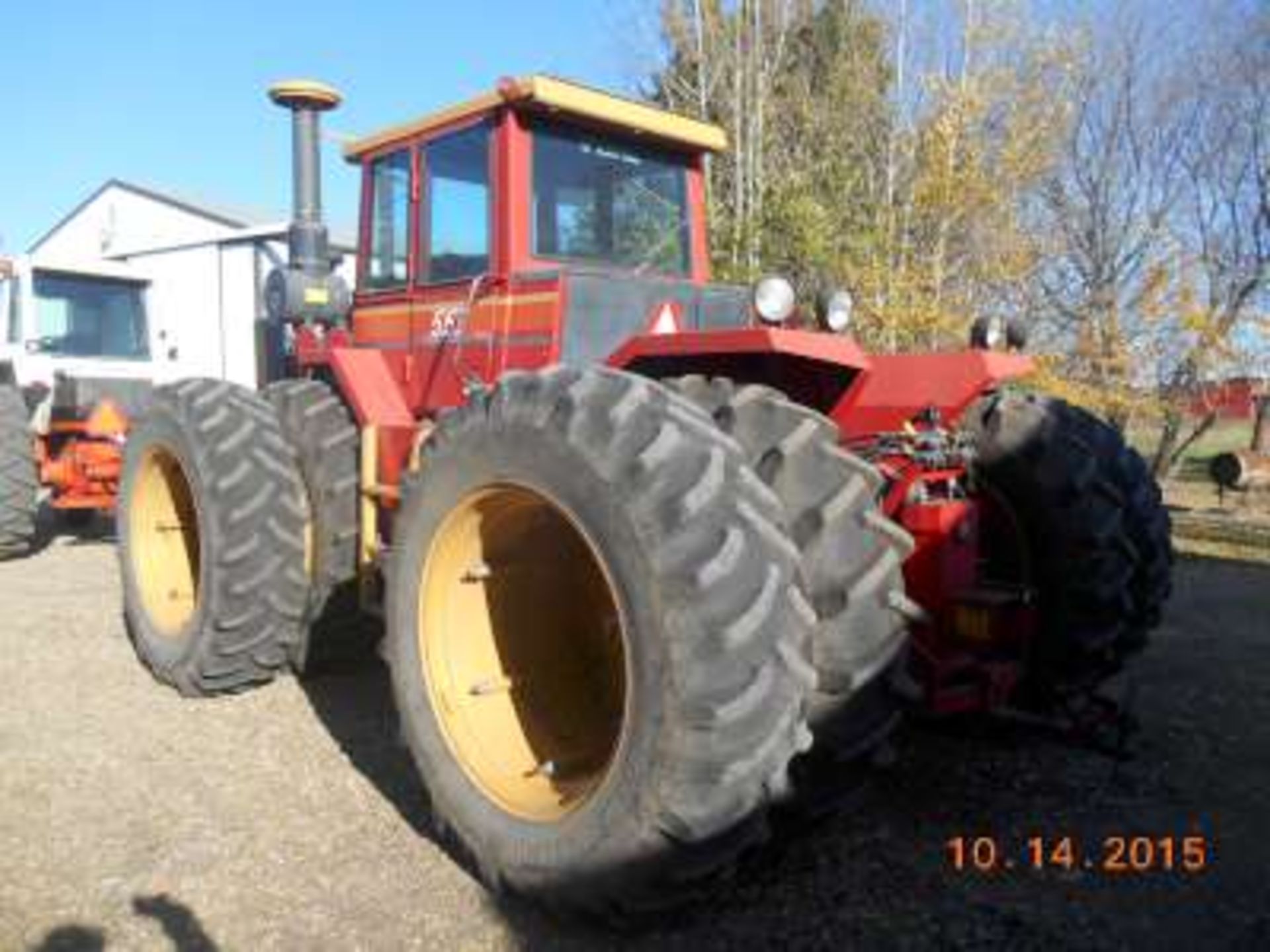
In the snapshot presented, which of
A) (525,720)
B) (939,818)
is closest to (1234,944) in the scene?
(939,818)

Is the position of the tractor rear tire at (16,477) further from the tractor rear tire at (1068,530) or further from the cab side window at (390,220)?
the tractor rear tire at (1068,530)

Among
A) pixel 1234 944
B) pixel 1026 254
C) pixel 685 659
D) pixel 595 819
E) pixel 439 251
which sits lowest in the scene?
pixel 1234 944

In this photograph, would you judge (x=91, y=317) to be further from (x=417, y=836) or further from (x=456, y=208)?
(x=417, y=836)

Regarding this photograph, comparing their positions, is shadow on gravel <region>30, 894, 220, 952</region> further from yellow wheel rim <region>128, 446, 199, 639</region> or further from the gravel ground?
yellow wheel rim <region>128, 446, 199, 639</region>

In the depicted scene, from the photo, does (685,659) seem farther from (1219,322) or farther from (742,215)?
(1219,322)

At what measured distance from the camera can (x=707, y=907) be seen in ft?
10.8

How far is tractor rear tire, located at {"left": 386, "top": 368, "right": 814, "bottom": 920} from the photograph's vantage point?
285 cm

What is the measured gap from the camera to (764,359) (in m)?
4.16

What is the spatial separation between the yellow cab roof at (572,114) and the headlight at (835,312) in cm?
105

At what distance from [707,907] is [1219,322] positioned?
1542 cm

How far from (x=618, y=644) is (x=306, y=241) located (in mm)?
3121

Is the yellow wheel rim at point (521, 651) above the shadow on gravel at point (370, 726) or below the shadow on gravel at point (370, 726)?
above

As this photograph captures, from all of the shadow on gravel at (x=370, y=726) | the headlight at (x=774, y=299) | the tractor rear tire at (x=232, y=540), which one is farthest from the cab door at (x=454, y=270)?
the shadow on gravel at (x=370, y=726)

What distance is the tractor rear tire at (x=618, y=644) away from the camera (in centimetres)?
285
